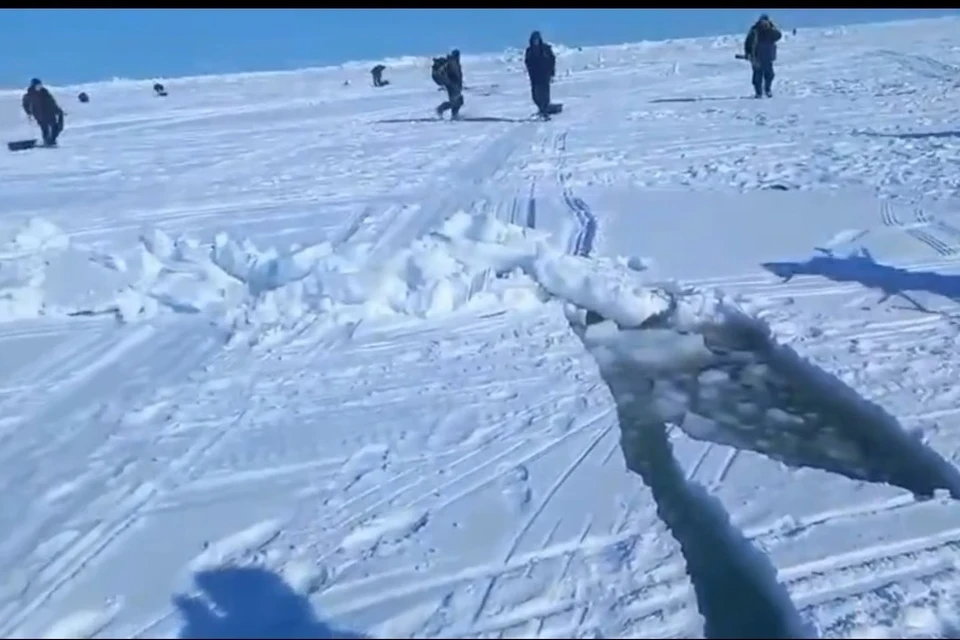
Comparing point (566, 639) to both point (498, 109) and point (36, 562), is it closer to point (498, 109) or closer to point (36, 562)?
point (36, 562)

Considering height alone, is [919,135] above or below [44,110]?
below

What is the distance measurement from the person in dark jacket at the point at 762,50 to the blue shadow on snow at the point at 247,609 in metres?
19.1

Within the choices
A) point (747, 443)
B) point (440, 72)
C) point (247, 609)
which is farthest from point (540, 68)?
point (247, 609)

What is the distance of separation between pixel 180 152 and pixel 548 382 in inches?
556

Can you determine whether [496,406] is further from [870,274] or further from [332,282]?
[870,274]

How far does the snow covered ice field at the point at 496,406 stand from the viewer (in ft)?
14.0

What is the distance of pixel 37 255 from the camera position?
980 centimetres

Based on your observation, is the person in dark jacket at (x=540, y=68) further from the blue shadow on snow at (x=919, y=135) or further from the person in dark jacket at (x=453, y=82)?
the blue shadow on snow at (x=919, y=135)

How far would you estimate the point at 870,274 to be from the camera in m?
8.53

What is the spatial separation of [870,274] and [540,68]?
12.7 meters

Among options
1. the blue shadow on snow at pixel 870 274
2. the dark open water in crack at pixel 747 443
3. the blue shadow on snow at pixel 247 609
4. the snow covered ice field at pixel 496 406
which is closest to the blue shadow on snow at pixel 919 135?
the snow covered ice field at pixel 496 406

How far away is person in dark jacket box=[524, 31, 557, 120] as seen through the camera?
66.0 ft

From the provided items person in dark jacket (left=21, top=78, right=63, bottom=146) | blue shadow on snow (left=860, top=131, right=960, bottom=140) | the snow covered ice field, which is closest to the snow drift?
the snow covered ice field

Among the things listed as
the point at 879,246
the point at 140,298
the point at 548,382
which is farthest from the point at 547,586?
the point at 879,246
